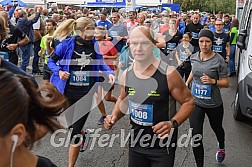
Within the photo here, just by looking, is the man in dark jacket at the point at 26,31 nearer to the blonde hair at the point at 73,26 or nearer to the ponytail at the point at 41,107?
the blonde hair at the point at 73,26

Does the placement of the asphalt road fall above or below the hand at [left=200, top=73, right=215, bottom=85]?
below

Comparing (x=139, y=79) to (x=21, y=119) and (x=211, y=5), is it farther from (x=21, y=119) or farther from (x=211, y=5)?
(x=211, y=5)

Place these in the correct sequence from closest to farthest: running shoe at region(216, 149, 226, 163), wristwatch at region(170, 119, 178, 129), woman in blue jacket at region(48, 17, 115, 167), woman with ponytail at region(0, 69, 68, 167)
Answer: woman with ponytail at region(0, 69, 68, 167)
wristwatch at region(170, 119, 178, 129)
woman in blue jacket at region(48, 17, 115, 167)
running shoe at region(216, 149, 226, 163)

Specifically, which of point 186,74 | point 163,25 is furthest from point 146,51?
point 163,25

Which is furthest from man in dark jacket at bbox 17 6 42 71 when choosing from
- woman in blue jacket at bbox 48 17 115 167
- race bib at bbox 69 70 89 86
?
race bib at bbox 69 70 89 86

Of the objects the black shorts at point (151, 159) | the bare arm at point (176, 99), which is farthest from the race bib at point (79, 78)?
the bare arm at point (176, 99)

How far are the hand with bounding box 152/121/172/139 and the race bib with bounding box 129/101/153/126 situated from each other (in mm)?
179

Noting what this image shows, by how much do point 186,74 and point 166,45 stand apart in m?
1.26

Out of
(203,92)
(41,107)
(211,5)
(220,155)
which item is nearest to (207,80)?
(203,92)

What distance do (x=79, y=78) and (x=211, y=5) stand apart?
185 feet

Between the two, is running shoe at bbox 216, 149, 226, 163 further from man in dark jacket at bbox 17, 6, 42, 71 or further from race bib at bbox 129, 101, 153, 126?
man in dark jacket at bbox 17, 6, 42, 71

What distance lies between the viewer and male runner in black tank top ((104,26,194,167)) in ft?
10.8

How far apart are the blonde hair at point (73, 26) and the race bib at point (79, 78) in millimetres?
512

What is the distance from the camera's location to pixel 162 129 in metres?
3.15
